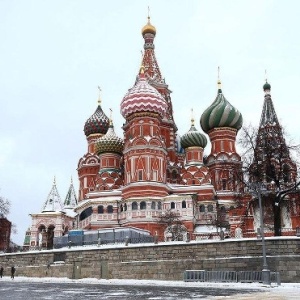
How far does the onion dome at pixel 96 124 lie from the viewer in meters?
64.6

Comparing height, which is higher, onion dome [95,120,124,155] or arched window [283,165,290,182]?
onion dome [95,120,124,155]

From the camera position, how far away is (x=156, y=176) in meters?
49.6

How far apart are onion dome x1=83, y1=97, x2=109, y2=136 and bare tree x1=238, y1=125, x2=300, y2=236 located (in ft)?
108

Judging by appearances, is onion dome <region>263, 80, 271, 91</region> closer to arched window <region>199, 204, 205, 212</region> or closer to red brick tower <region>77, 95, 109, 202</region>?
arched window <region>199, 204, 205, 212</region>

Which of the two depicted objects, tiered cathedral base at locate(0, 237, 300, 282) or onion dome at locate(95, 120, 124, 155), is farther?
onion dome at locate(95, 120, 124, 155)

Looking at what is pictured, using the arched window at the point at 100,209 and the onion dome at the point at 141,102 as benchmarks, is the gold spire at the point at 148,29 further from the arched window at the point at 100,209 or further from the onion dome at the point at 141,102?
the arched window at the point at 100,209

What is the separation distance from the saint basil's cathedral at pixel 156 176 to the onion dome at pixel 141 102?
0.11m

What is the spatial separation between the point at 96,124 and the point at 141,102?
14693 millimetres

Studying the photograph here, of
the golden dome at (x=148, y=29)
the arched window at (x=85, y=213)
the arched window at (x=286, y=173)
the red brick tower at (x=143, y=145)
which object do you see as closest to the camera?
the arched window at (x=286, y=173)

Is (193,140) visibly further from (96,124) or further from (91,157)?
(96,124)

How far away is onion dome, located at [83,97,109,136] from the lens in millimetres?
64625

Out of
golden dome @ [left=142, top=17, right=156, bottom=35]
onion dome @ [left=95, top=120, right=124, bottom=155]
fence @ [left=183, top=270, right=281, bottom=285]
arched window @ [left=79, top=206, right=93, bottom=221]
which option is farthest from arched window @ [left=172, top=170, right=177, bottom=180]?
fence @ [left=183, top=270, right=281, bottom=285]

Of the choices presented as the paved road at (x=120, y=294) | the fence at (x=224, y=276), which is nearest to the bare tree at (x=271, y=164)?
the fence at (x=224, y=276)

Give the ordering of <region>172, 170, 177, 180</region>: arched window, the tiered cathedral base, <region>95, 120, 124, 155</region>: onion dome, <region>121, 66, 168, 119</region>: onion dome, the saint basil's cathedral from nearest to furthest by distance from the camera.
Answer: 1. the tiered cathedral base
2. the saint basil's cathedral
3. <region>121, 66, 168, 119</region>: onion dome
4. <region>95, 120, 124, 155</region>: onion dome
5. <region>172, 170, 177, 180</region>: arched window
